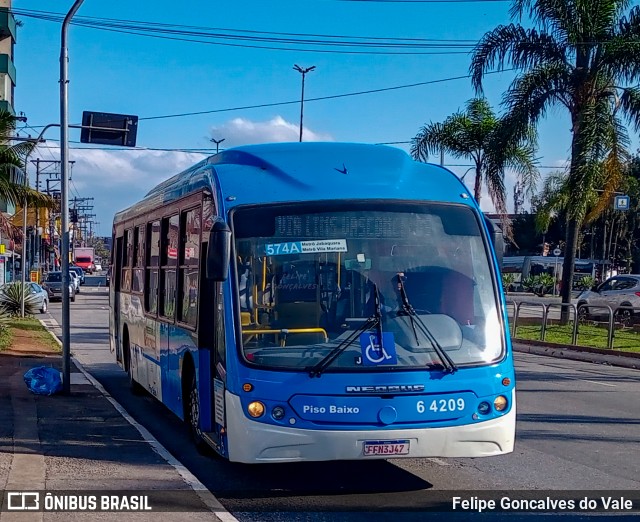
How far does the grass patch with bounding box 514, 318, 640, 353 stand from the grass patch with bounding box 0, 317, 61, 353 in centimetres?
1290

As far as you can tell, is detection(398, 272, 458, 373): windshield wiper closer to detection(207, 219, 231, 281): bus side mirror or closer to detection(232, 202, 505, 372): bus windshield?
detection(232, 202, 505, 372): bus windshield

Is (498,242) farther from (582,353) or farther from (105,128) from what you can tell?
(582,353)

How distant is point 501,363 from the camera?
25.1ft

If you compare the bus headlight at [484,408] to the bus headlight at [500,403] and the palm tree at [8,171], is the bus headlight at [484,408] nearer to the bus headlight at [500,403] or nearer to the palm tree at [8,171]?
the bus headlight at [500,403]

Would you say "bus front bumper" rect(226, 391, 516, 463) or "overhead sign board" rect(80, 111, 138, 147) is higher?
"overhead sign board" rect(80, 111, 138, 147)

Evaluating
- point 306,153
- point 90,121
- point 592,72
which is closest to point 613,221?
point 592,72

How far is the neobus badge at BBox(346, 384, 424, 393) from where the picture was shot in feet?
23.6

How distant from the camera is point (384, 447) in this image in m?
7.16

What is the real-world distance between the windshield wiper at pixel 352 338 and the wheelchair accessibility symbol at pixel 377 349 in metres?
0.04

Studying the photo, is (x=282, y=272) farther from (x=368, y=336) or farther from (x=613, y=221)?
(x=613, y=221)

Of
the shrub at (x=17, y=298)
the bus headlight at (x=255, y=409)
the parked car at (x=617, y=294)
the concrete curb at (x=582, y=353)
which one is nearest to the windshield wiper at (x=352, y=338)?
the bus headlight at (x=255, y=409)

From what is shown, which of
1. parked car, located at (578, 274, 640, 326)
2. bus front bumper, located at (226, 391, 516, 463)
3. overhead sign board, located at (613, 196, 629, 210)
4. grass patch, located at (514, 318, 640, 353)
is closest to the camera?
bus front bumper, located at (226, 391, 516, 463)

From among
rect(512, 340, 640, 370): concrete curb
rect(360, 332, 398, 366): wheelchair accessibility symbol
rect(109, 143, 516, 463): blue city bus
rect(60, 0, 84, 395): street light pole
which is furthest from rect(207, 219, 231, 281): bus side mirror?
rect(512, 340, 640, 370): concrete curb

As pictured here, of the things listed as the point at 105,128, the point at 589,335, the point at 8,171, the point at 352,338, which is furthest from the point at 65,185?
the point at 589,335
